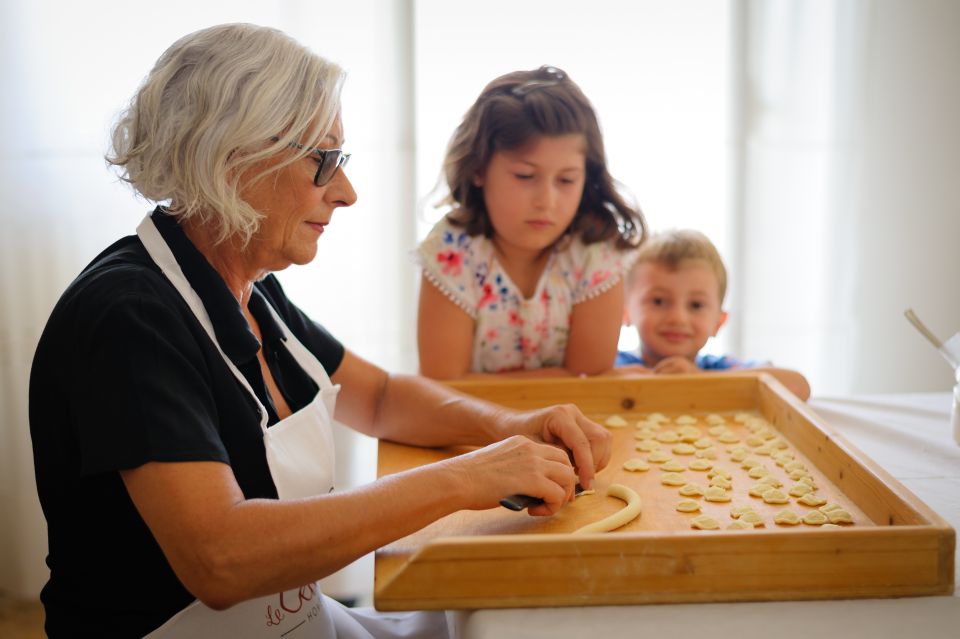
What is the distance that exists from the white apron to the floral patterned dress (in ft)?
1.76

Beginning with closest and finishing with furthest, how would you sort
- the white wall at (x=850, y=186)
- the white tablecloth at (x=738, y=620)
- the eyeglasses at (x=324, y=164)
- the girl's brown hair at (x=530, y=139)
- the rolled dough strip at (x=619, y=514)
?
the white tablecloth at (x=738, y=620) < the rolled dough strip at (x=619, y=514) < the eyeglasses at (x=324, y=164) < the girl's brown hair at (x=530, y=139) < the white wall at (x=850, y=186)

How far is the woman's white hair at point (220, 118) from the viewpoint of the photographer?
108 cm

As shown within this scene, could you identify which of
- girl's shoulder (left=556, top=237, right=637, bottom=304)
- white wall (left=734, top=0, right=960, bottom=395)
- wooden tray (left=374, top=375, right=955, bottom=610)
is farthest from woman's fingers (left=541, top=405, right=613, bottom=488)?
white wall (left=734, top=0, right=960, bottom=395)

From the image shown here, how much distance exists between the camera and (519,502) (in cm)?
105

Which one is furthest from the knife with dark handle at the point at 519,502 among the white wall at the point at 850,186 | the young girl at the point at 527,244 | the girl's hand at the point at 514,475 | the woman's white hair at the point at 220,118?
the white wall at the point at 850,186

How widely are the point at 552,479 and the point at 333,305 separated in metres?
1.88

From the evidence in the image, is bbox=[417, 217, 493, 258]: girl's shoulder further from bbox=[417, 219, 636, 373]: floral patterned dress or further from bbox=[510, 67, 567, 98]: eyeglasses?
bbox=[510, 67, 567, 98]: eyeglasses

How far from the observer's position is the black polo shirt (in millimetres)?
908

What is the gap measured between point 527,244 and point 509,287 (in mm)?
127

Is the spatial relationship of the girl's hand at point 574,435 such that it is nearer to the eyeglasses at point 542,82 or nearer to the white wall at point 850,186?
the eyeglasses at point 542,82

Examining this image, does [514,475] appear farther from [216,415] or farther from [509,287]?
[509,287]

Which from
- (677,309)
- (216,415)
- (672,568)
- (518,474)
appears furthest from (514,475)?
(677,309)

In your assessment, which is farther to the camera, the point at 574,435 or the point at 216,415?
the point at 574,435

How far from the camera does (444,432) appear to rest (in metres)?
1.39
